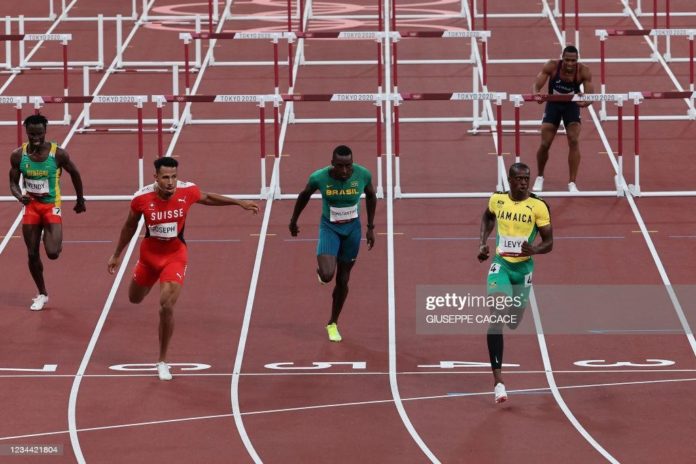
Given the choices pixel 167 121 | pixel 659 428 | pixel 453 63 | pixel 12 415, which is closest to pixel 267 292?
pixel 12 415

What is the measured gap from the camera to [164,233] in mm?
13648

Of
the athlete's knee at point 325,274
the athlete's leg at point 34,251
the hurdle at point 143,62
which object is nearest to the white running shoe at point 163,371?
the athlete's knee at point 325,274

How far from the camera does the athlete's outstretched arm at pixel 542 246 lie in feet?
42.7

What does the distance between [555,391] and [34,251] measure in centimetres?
519

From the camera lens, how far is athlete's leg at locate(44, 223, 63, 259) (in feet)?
51.0

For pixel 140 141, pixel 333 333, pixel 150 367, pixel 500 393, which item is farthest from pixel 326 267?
pixel 140 141

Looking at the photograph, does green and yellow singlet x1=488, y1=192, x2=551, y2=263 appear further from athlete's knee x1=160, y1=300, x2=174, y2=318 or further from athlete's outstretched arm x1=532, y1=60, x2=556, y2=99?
athlete's outstretched arm x1=532, y1=60, x2=556, y2=99

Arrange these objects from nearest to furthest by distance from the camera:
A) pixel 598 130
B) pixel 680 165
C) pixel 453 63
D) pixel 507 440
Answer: pixel 507 440
pixel 680 165
pixel 598 130
pixel 453 63

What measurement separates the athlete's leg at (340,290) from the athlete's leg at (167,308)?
1.75m

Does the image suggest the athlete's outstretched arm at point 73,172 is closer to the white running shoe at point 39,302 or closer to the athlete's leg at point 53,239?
the athlete's leg at point 53,239

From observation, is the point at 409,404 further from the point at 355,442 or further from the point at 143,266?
the point at 143,266

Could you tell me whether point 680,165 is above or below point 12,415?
above

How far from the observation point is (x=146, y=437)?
12312 mm

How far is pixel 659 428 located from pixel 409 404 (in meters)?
1.96
